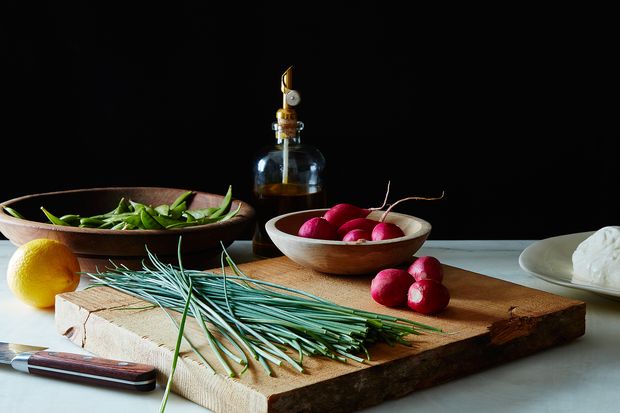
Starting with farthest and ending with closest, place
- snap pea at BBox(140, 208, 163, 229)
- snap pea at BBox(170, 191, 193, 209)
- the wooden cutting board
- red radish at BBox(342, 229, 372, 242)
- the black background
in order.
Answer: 1. the black background
2. snap pea at BBox(170, 191, 193, 209)
3. snap pea at BBox(140, 208, 163, 229)
4. red radish at BBox(342, 229, 372, 242)
5. the wooden cutting board

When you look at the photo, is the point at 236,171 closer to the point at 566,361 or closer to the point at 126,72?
the point at 126,72

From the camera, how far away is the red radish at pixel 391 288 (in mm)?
1310

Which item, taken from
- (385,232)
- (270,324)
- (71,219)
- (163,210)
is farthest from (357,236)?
(71,219)

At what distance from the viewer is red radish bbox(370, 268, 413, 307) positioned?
51.6 inches

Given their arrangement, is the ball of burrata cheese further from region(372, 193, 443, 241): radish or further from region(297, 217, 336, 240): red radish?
region(297, 217, 336, 240): red radish

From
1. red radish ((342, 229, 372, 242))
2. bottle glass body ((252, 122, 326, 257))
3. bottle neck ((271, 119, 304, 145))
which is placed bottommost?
red radish ((342, 229, 372, 242))

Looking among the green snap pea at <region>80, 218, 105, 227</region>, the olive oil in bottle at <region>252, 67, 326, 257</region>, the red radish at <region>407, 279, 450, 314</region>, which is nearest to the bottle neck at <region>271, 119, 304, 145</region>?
the olive oil in bottle at <region>252, 67, 326, 257</region>

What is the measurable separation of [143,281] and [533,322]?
62 cm

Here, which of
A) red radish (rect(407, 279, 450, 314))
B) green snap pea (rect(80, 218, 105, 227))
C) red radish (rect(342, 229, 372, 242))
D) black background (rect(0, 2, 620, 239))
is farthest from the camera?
black background (rect(0, 2, 620, 239))

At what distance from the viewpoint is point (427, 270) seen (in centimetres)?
140

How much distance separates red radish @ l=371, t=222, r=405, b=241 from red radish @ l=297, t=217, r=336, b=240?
79mm

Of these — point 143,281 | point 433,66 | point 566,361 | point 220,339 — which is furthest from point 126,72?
point 566,361

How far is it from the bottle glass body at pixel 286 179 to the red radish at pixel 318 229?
0.79 feet

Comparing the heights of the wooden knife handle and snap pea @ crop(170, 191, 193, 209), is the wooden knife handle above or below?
below
